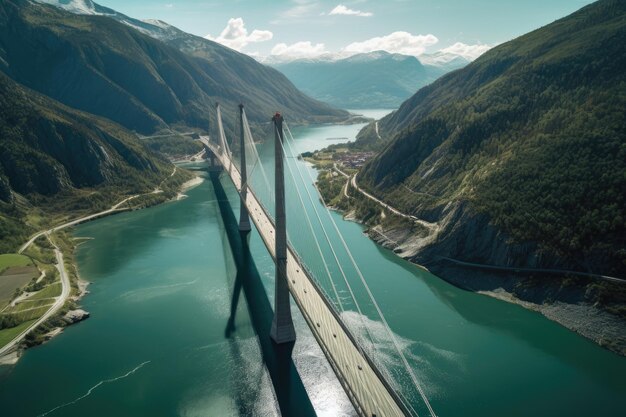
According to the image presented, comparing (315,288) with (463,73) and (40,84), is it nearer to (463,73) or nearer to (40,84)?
(463,73)

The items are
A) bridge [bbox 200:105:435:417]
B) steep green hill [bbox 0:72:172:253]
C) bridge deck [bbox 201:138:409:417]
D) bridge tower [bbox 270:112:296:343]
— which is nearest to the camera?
bridge deck [bbox 201:138:409:417]

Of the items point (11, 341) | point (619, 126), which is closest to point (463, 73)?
point (619, 126)

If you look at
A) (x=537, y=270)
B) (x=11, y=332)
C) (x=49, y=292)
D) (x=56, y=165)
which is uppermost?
(x=56, y=165)

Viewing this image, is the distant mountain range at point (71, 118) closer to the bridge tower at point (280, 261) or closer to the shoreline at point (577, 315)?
the bridge tower at point (280, 261)

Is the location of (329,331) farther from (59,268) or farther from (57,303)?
(59,268)

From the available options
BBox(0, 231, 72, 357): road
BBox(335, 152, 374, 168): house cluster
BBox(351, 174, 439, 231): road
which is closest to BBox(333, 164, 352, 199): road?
BBox(351, 174, 439, 231): road

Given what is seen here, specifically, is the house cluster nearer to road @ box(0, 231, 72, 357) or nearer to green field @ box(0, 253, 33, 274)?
road @ box(0, 231, 72, 357)

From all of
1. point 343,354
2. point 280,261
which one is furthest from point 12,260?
point 343,354
